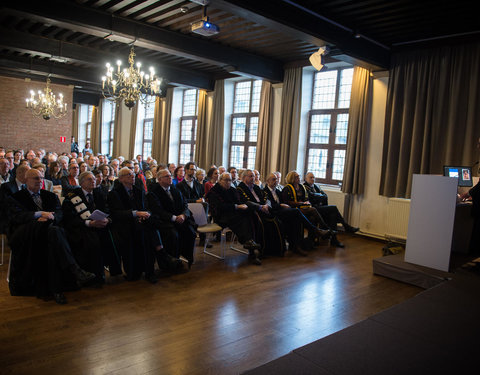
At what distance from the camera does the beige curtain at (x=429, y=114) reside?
5867mm

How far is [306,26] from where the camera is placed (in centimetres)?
525

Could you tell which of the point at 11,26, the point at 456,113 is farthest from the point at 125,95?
the point at 456,113

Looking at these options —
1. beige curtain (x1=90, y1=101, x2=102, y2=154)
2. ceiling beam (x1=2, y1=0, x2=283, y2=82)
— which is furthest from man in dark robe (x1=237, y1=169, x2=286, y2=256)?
beige curtain (x1=90, y1=101, x2=102, y2=154)

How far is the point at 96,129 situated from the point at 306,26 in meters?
13.8

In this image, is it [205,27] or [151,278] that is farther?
[205,27]

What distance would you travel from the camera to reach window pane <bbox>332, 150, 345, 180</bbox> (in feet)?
26.5

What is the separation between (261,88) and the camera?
945 centimetres

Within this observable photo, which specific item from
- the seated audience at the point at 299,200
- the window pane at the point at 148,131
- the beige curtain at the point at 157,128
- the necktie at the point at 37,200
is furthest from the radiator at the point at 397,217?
the window pane at the point at 148,131

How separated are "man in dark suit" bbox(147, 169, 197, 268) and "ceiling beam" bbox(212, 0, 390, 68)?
7.18 feet

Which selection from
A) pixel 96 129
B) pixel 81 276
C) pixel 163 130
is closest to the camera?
pixel 81 276

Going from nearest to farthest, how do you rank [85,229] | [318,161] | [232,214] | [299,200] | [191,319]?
[191,319]
[85,229]
[232,214]
[299,200]
[318,161]

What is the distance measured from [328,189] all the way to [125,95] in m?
4.36

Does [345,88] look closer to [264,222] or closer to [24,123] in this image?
[264,222]

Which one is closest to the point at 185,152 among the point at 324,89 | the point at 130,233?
the point at 324,89
